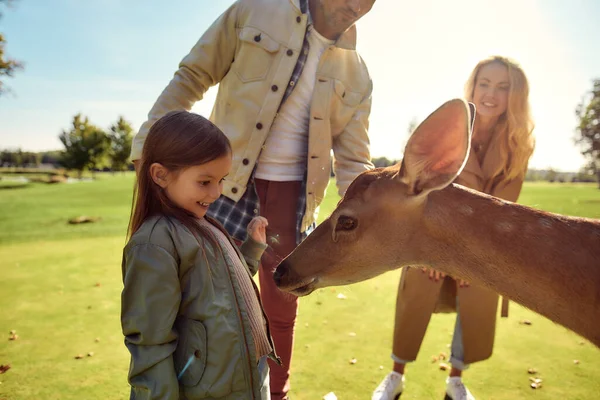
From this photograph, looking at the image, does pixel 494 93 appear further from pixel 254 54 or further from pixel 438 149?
pixel 254 54

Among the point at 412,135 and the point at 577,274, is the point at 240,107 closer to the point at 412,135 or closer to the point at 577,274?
the point at 412,135

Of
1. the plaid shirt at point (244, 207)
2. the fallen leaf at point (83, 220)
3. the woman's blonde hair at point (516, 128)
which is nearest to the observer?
the plaid shirt at point (244, 207)

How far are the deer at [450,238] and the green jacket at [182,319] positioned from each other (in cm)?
55

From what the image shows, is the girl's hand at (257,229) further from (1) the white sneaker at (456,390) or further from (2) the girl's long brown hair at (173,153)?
(1) the white sneaker at (456,390)

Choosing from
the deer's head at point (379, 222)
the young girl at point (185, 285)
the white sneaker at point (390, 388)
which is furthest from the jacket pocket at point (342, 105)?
the white sneaker at point (390, 388)

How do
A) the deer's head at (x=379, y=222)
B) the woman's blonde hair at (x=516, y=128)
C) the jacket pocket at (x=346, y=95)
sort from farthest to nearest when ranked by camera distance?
the woman's blonde hair at (x=516, y=128), the jacket pocket at (x=346, y=95), the deer's head at (x=379, y=222)

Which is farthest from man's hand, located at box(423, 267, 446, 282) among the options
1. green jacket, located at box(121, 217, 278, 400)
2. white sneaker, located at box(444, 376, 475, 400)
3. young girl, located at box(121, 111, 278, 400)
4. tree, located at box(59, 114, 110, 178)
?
tree, located at box(59, 114, 110, 178)

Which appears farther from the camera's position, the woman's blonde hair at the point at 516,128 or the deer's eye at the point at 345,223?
the woman's blonde hair at the point at 516,128

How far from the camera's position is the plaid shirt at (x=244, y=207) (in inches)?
118

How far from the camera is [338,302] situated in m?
5.63

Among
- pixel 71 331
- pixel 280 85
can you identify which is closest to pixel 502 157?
pixel 280 85

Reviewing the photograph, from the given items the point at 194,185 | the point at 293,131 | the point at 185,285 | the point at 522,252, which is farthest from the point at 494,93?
the point at 185,285

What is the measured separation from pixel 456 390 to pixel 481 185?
169cm

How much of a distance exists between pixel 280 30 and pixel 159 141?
1.44 meters
